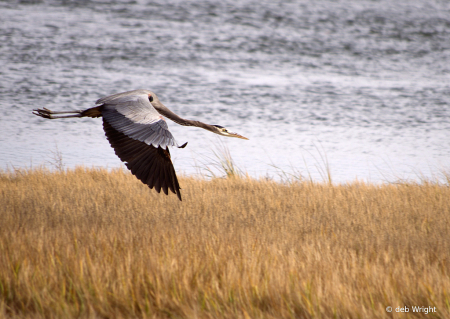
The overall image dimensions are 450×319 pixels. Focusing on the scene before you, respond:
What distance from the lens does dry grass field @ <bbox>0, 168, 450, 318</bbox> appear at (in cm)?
314

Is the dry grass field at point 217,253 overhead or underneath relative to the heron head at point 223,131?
underneath

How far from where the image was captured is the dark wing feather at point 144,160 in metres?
4.90

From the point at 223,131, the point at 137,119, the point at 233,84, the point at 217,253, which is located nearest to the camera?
the point at 217,253

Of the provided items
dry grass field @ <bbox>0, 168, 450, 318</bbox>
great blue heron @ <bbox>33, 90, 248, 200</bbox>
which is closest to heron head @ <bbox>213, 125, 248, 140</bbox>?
dry grass field @ <bbox>0, 168, 450, 318</bbox>

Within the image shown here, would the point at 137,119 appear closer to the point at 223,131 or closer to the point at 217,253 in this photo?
the point at 217,253

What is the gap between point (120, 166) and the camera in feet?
24.9

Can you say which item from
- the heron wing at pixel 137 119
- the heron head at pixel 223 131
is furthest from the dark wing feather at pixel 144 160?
the heron head at pixel 223 131

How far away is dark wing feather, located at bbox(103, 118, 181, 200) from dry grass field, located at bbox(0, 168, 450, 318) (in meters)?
0.38

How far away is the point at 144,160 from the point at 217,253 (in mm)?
1484

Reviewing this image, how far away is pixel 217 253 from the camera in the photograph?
3898 millimetres

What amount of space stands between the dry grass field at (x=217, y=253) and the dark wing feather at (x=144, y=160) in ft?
1.25

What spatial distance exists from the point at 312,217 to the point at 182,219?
1.42m

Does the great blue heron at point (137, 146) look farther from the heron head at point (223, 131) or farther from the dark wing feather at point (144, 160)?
the heron head at point (223, 131)

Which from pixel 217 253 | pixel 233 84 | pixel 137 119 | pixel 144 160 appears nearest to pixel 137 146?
pixel 144 160
